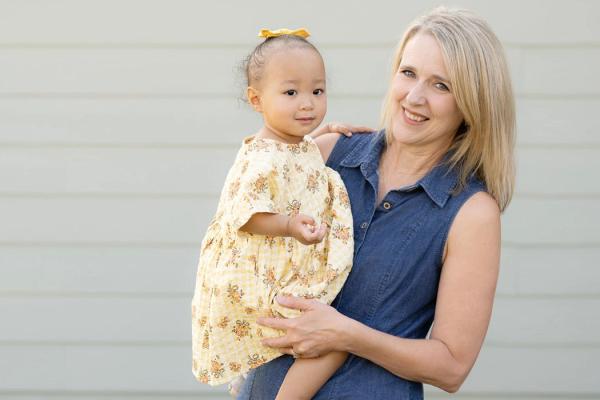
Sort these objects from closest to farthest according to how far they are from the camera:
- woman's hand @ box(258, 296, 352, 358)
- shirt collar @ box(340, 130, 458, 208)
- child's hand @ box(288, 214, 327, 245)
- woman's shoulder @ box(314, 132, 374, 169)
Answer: child's hand @ box(288, 214, 327, 245), woman's hand @ box(258, 296, 352, 358), shirt collar @ box(340, 130, 458, 208), woman's shoulder @ box(314, 132, 374, 169)

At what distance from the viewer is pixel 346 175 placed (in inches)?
109

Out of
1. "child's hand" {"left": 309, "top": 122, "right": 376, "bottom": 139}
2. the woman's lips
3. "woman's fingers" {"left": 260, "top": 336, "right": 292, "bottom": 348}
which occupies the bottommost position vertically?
"woman's fingers" {"left": 260, "top": 336, "right": 292, "bottom": 348}

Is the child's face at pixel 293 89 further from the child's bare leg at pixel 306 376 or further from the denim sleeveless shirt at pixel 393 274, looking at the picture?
the child's bare leg at pixel 306 376

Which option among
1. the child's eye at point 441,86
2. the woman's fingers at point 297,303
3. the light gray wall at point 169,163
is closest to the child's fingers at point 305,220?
the woman's fingers at point 297,303

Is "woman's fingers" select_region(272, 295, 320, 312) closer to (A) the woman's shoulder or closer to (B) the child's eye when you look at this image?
(A) the woman's shoulder

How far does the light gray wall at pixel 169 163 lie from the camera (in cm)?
427

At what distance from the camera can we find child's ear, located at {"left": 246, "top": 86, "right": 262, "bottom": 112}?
2.65 metres

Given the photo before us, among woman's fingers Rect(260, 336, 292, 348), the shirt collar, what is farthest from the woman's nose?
woman's fingers Rect(260, 336, 292, 348)

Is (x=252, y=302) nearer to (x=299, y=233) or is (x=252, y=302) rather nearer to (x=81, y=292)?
(x=299, y=233)

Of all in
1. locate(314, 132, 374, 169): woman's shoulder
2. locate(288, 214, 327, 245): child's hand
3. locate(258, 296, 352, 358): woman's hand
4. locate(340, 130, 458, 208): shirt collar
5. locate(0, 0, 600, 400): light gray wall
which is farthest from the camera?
locate(0, 0, 600, 400): light gray wall

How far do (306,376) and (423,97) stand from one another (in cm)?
67

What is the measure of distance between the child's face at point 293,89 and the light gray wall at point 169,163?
5.36 feet

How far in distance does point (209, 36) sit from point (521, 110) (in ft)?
3.84

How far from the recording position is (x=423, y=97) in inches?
104
